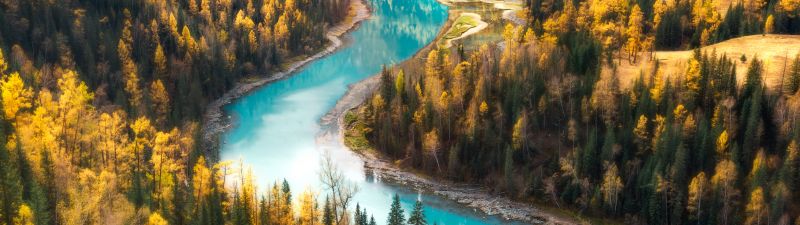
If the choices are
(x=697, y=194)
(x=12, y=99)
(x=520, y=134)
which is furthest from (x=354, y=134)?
(x=697, y=194)

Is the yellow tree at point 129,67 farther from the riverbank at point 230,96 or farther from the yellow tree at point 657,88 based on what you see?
the yellow tree at point 657,88

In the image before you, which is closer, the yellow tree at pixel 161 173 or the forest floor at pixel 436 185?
the yellow tree at pixel 161 173

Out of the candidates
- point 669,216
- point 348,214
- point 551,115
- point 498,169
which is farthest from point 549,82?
point 348,214

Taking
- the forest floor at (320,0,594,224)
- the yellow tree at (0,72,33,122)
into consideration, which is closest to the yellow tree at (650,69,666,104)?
the forest floor at (320,0,594,224)

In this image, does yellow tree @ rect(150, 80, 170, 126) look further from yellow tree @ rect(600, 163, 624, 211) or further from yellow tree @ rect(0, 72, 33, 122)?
yellow tree @ rect(600, 163, 624, 211)

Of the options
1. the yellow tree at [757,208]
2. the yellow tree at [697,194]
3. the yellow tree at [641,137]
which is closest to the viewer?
the yellow tree at [757,208]

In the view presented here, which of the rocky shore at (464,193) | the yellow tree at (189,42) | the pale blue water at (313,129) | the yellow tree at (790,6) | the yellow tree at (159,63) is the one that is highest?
the yellow tree at (790,6)

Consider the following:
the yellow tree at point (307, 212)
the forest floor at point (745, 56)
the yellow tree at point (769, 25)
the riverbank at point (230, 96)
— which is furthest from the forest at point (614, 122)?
the yellow tree at point (307, 212)
